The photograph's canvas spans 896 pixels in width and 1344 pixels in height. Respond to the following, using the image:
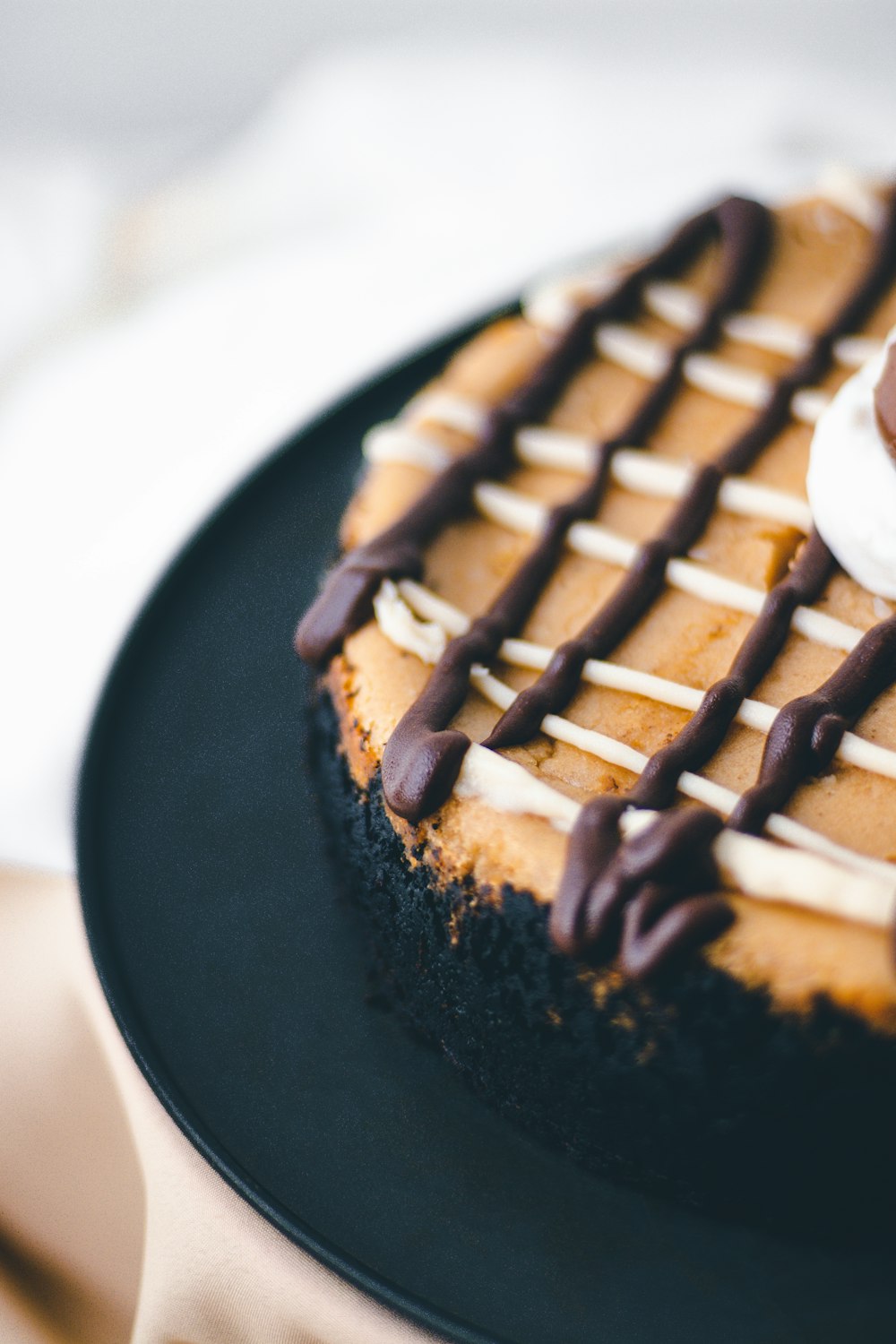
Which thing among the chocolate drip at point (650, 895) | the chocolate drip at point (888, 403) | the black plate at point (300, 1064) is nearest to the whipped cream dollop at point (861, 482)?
the chocolate drip at point (888, 403)

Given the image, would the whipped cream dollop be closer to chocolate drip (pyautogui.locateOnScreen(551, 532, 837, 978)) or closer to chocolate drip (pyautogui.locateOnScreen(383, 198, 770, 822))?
chocolate drip (pyautogui.locateOnScreen(383, 198, 770, 822))

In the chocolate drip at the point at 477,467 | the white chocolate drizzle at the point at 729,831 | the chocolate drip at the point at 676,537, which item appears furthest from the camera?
the chocolate drip at the point at 477,467

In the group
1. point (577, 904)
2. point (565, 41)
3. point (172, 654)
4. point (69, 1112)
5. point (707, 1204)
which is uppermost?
point (565, 41)

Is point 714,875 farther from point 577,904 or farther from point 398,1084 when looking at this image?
point 398,1084

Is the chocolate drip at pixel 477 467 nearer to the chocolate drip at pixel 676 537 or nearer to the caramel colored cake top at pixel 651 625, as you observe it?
the caramel colored cake top at pixel 651 625

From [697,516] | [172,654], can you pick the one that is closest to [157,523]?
[172,654]
